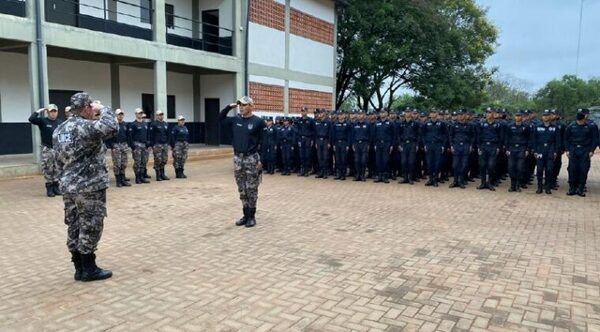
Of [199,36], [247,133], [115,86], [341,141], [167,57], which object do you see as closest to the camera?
[247,133]

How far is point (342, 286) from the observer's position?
4668mm

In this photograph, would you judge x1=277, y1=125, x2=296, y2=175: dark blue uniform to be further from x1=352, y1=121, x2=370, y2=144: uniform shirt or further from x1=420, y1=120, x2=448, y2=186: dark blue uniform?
x1=420, y1=120, x2=448, y2=186: dark blue uniform

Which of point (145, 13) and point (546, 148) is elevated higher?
point (145, 13)

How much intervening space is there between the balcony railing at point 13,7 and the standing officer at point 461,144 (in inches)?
462

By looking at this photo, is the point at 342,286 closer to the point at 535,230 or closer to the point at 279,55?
the point at 535,230

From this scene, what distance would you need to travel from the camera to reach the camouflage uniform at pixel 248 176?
7031 millimetres

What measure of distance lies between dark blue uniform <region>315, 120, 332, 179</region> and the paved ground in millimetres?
3689

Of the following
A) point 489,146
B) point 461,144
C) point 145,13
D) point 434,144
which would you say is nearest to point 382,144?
point 434,144

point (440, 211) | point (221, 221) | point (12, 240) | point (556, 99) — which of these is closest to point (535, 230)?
point (440, 211)

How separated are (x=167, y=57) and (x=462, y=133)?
9836 millimetres

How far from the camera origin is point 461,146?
1125 cm

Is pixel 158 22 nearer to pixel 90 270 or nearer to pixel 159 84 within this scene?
pixel 159 84

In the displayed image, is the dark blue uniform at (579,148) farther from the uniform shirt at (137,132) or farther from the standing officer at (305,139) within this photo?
the uniform shirt at (137,132)

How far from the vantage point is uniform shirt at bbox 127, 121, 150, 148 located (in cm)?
1163
